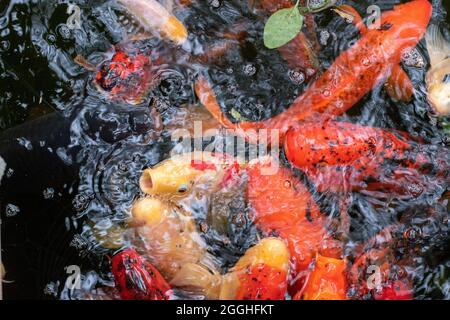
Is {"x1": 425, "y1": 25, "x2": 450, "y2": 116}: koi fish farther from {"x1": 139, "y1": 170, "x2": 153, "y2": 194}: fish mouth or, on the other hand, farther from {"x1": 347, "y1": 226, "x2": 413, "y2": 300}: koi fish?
{"x1": 139, "y1": 170, "x2": 153, "y2": 194}: fish mouth

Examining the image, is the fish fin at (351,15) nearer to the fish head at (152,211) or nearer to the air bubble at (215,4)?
the air bubble at (215,4)

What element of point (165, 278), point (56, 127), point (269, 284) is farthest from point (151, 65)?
point (269, 284)

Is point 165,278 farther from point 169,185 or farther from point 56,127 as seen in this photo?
point 56,127

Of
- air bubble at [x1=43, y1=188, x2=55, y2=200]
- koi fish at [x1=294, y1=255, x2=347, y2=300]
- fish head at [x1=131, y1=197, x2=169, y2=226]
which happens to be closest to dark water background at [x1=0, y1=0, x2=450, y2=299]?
air bubble at [x1=43, y1=188, x2=55, y2=200]

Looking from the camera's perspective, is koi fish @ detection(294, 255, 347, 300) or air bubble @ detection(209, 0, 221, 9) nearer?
koi fish @ detection(294, 255, 347, 300)
